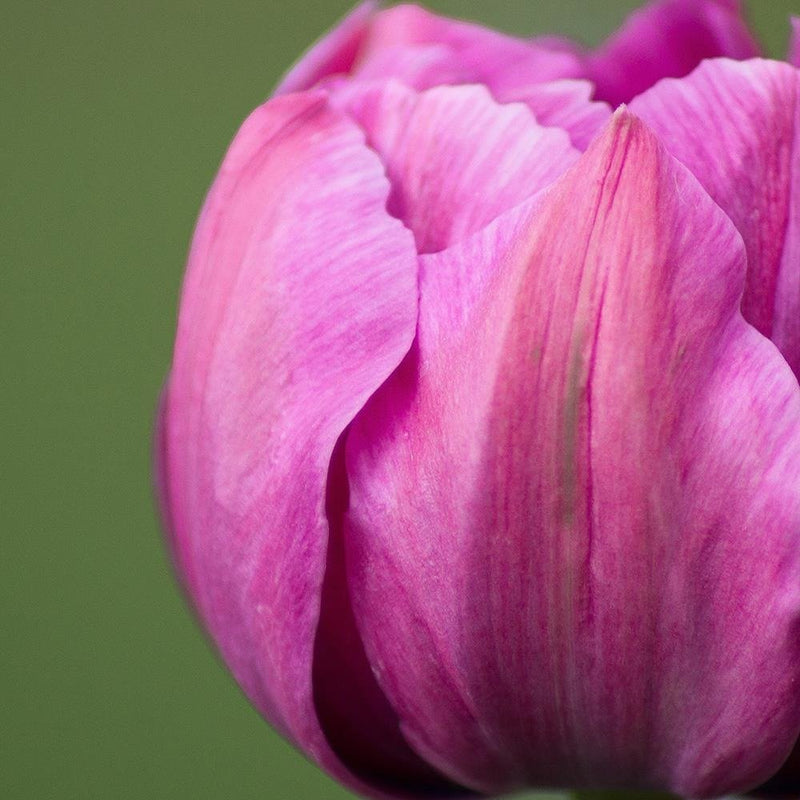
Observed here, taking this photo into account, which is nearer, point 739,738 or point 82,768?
point 739,738

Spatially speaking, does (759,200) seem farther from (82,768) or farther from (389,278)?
(82,768)

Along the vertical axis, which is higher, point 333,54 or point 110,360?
point 333,54

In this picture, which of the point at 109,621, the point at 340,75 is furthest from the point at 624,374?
the point at 109,621

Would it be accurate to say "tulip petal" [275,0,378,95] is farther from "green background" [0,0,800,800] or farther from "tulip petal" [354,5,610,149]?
"green background" [0,0,800,800]

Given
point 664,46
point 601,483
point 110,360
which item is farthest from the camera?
point 110,360

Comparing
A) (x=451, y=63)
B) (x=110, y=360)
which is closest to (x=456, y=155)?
(x=451, y=63)

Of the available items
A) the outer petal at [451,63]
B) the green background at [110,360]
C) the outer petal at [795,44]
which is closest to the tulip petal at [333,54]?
the outer petal at [451,63]

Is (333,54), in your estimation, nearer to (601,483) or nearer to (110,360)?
(601,483)
